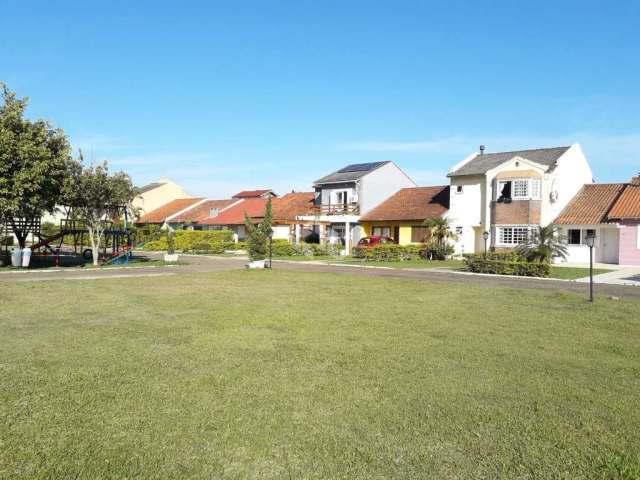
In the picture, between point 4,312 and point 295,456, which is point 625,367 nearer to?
point 295,456

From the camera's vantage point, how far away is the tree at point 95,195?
96.6ft

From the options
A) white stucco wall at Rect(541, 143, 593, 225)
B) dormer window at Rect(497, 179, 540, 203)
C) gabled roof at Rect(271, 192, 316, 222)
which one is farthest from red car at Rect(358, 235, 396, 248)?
white stucco wall at Rect(541, 143, 593, 225)

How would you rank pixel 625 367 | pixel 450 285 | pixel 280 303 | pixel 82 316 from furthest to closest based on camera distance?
pixel 450 285
pixel 280 303
pixel 82 316
pixel 625 367

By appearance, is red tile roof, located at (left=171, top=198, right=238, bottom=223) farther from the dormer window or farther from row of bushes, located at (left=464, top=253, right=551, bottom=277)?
row of bushes, located at (left=464, top=253, right=551, bottom=277)

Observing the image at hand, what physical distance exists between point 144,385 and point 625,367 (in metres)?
7.21

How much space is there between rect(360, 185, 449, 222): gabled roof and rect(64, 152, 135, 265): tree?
2137 cm

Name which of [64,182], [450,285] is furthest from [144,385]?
[64,182]

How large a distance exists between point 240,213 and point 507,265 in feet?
125

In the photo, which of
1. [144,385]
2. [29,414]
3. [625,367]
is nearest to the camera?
[29,414]

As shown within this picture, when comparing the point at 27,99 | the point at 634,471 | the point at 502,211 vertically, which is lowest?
the point at 634,471

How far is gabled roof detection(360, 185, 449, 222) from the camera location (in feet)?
139

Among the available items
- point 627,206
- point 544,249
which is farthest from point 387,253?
point 627,206

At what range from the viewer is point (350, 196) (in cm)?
4819

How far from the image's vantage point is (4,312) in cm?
1309
